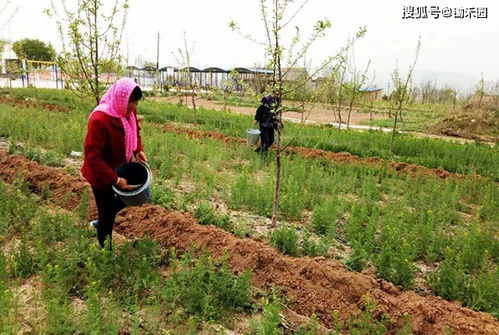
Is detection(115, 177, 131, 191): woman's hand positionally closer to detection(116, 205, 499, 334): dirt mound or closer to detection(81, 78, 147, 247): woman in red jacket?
detection(81, 78, 147, 247): woman in red jacket

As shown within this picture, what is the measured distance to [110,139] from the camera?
354 centimetres

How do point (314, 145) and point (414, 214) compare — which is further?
point (314, 145)

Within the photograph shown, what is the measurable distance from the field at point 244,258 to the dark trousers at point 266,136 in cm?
131

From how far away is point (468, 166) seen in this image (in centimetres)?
975

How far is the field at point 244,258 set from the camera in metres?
3.29

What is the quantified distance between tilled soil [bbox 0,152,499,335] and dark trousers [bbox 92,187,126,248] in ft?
2.57

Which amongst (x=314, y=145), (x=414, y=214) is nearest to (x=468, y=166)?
(x=314, y=145)

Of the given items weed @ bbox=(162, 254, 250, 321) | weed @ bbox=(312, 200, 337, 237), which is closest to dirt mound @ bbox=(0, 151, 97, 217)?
weed @ bbox=(162, 254, 250, 321)

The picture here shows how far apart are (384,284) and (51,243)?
339 centimetres

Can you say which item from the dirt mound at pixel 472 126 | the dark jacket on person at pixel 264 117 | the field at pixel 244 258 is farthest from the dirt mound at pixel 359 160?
the dirt mound at pixel 472 126

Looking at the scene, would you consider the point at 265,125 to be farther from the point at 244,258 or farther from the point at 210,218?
the point at 244,258

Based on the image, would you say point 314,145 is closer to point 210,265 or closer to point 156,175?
point 156,175

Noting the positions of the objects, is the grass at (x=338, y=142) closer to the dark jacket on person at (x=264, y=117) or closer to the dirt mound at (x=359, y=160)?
the dirt mound at (x=359, y=160)

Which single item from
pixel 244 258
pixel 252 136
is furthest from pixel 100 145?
pixel 252 136
